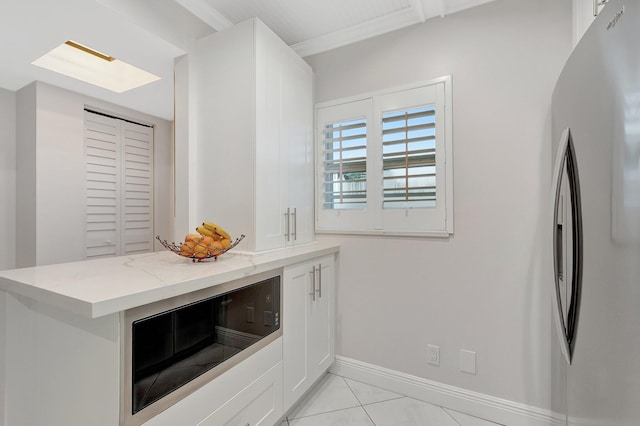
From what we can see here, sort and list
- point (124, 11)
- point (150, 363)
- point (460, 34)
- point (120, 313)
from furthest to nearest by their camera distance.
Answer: point (460, 34)
point (124, 11)
point (150, 363)
point (120, 313)

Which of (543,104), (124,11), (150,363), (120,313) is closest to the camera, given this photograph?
(120,313)

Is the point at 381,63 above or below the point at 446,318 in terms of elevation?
above

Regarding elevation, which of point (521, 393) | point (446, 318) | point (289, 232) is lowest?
point (521, 393)

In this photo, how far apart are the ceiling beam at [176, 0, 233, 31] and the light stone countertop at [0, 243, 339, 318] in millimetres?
1492

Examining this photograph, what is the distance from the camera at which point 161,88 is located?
198 centimetres

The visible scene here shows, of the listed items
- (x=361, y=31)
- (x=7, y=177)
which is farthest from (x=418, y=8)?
(x=7, y=177)

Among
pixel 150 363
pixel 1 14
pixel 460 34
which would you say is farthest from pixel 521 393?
Answer: pixel 1 14

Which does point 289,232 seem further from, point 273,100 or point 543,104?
point 543,104

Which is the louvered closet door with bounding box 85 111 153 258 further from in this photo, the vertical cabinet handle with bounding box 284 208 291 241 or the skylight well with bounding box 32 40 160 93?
the vertical cabinet handle with bounding box 284 208 291 241

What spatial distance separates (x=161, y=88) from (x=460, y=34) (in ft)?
6.46

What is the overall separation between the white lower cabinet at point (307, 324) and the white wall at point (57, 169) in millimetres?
1184

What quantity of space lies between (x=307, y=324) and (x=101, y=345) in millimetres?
1168

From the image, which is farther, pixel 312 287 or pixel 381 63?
pixel 381 63

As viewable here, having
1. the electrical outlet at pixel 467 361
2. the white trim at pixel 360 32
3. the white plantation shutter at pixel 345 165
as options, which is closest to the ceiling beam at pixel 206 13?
the white trim at pixel 360 32
